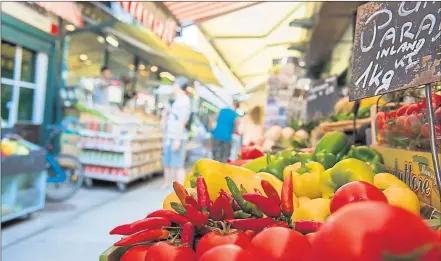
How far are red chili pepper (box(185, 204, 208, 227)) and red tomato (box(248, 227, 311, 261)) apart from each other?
252 mm

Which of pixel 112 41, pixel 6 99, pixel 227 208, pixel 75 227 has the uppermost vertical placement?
pixel 112 41

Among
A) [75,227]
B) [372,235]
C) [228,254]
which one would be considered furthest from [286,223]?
[75,227]

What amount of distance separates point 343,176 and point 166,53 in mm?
9327

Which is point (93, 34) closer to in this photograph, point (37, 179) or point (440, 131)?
point (37, 179)

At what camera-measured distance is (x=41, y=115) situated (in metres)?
6.42

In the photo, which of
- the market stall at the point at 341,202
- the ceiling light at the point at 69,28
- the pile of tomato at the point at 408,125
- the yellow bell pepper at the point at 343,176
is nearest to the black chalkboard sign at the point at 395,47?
the market stall at the point at 341,202

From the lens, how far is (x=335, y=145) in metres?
2.23

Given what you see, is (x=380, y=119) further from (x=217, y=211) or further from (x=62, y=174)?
(x=62, y=174)

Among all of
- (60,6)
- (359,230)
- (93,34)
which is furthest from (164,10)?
(359,230)

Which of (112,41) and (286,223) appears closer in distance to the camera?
(286,223)

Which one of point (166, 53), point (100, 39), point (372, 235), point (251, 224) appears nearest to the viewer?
point (372, 235)

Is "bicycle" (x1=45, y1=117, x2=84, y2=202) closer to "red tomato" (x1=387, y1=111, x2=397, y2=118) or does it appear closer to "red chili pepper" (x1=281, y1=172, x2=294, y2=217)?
"red tomato" (x1=387, y1=111, x2=397, y2=118)

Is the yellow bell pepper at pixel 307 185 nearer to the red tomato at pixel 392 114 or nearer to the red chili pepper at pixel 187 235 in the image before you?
the red chili pepper at pixel 187 235

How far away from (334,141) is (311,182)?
2.49ft
